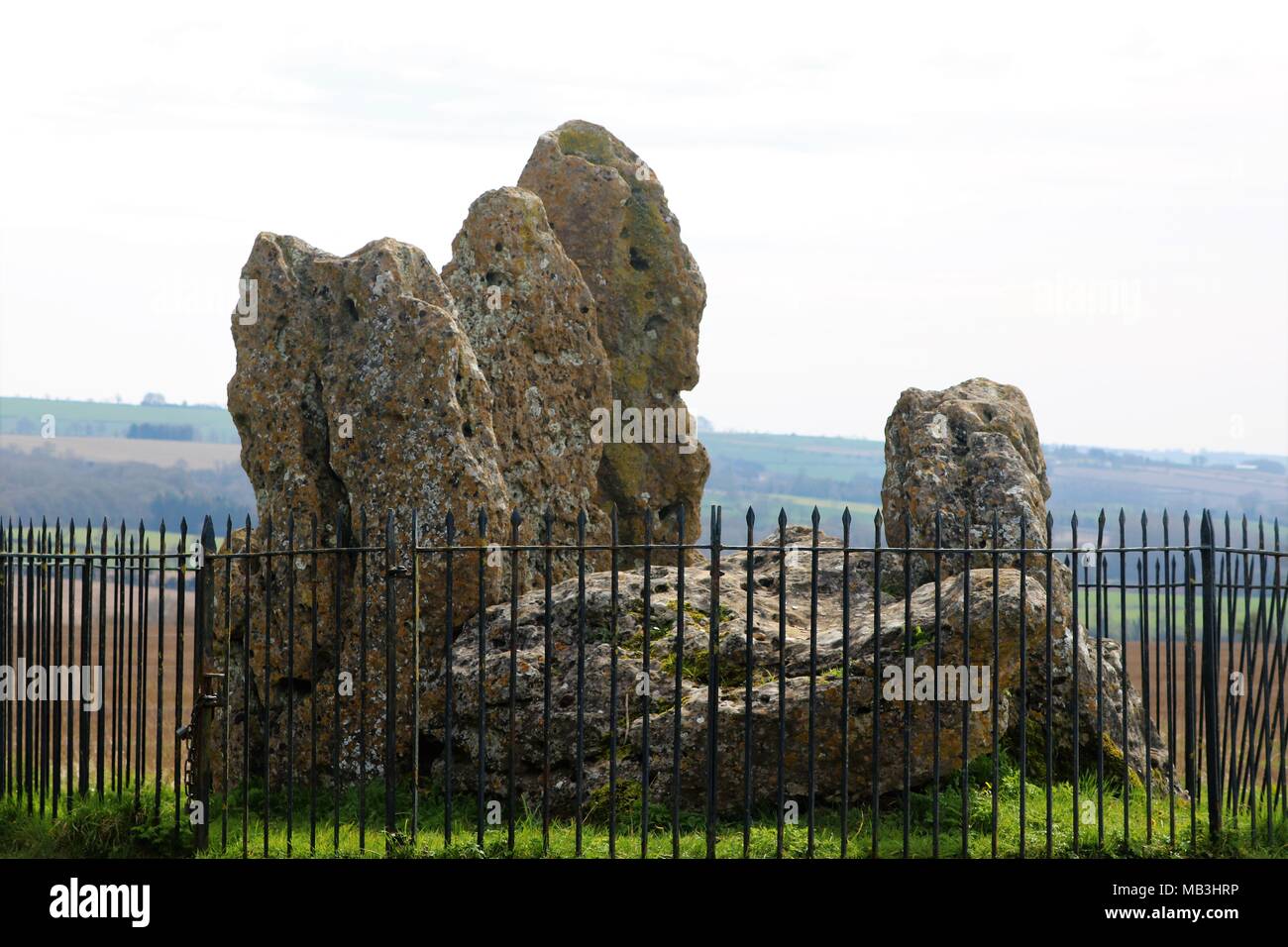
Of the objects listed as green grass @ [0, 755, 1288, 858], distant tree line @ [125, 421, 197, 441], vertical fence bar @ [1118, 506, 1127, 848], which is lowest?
green grass @ [0, 755, 1288, 858]

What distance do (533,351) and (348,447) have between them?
3.02 meters

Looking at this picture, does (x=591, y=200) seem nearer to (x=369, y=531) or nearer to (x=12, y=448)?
(x=369, y=531)

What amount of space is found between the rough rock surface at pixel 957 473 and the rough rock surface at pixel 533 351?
3.53 meters

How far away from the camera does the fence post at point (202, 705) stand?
1161 centimetres

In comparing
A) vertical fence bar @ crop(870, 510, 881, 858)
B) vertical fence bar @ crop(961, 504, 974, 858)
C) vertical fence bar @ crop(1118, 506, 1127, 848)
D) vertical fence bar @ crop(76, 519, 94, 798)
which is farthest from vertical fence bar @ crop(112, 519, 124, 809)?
vertical fence bar @ crop(1118, 506, 1127, 848)

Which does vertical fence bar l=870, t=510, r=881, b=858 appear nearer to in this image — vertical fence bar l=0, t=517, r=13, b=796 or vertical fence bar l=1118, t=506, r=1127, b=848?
vertical fence bar l=1118, t=506, r=1127, b=848

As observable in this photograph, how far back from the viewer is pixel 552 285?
→ 16625 millimetres

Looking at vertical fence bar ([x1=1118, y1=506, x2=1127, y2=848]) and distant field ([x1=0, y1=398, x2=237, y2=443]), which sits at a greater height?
distant field ([x1=0, y1=398, x2=237, y2=443])

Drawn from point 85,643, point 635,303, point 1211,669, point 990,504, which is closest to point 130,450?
point 635,303

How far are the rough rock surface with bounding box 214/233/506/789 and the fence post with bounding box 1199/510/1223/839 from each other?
6453mm

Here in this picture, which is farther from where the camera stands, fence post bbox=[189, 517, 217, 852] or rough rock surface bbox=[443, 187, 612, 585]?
rough rock surface bbox=[443, 187, 612, 585]

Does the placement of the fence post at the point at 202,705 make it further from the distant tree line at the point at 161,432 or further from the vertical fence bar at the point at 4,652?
the distant tree line at the point at 161,432

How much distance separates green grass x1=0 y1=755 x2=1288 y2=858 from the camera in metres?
11.5

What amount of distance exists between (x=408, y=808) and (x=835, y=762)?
3923 mm
